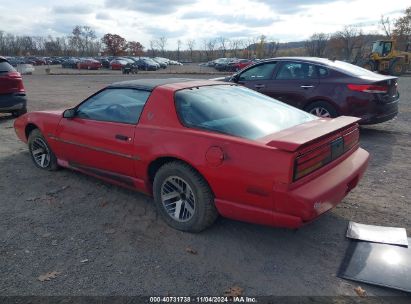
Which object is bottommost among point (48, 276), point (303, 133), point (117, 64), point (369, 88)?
point (48, 276)

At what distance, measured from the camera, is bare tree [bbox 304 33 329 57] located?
205 ft

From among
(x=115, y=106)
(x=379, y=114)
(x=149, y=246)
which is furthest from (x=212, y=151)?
(x=379, y=114)

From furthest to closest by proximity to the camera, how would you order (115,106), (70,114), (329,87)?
(329,87), (70,114), (115,106)

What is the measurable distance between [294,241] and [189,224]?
0.97 metres

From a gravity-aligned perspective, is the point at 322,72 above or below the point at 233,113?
above

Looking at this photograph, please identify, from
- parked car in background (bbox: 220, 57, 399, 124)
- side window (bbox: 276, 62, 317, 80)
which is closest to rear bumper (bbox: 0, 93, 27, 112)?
parked car in background (bbox: 220, 57, 399, 124)

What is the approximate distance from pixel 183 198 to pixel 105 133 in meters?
1.21

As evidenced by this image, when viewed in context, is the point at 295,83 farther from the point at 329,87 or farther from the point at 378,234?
the point at 378,234

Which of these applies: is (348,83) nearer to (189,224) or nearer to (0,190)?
(189,224)

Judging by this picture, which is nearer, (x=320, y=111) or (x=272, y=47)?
(x=320, y=111)

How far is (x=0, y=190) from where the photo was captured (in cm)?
450

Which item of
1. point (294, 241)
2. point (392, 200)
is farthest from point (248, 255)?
point (392, 200)

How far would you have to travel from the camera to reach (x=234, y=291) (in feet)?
8.54

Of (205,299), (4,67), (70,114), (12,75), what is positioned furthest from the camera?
(12,75)
